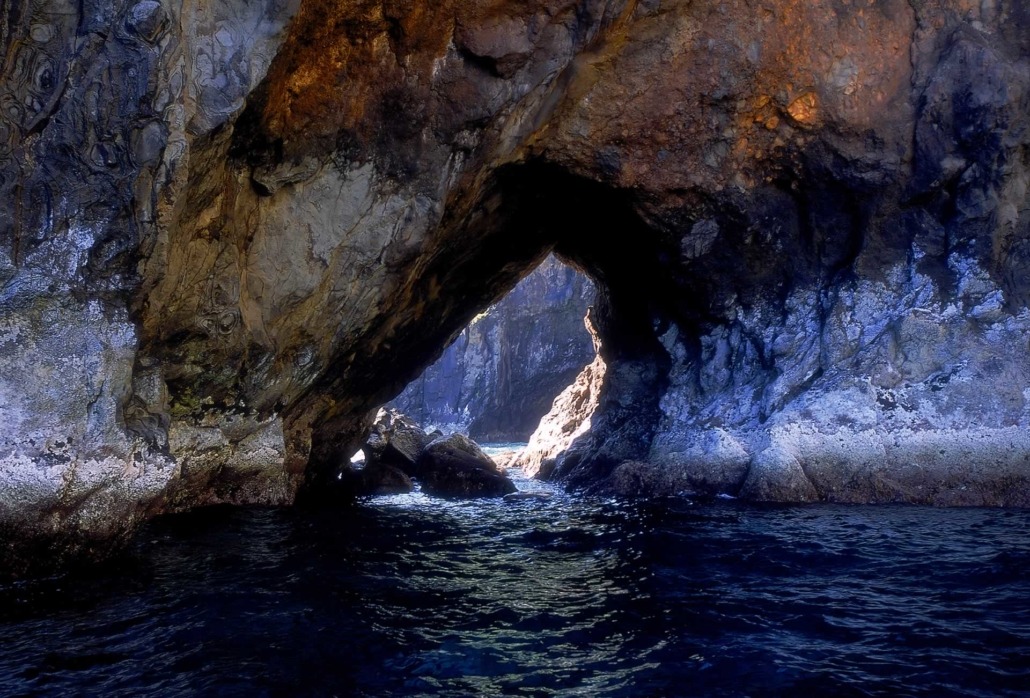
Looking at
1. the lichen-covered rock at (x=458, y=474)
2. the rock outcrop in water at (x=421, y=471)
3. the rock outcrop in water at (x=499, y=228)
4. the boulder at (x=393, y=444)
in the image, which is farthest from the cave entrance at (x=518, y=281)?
the boulder at (x=393, y=444)

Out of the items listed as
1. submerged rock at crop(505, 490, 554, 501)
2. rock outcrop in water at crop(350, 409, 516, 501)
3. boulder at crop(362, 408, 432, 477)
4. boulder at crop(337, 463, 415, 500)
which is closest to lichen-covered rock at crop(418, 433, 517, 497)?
rock outcrop in water at crop(350, 409, 516, 501)

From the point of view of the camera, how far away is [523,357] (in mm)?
40844

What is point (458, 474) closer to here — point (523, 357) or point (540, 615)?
point (540, 615)

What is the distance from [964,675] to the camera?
459 cm

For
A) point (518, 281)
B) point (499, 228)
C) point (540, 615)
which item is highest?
point (499, 228)

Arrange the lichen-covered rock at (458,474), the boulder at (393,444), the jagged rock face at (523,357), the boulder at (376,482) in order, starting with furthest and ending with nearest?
the jagged rock face at (523,357) → the boulder at (393,444) → the boulder at (376,482) → the lichen-covered rock at (458,474)

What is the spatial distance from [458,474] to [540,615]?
919 cm

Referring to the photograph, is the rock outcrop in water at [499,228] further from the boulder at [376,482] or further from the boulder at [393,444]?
the boulder at [393,444]

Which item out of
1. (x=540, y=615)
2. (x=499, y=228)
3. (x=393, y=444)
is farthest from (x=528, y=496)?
(x=540, y=615)

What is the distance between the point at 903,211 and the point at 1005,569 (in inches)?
312

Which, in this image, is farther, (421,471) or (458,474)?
(421,471)

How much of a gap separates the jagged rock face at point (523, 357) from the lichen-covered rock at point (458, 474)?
22.1 metres

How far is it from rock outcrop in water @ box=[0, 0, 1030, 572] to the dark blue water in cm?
130

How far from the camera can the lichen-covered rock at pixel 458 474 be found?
578 inches
